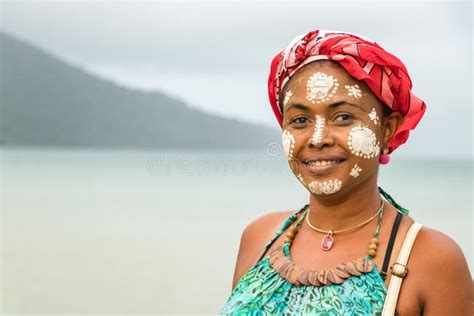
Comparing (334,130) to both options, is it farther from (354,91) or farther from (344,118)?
(354,91)

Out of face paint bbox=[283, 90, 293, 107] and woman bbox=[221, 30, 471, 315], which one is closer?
woman bbox=[221, 30, 471, 315]

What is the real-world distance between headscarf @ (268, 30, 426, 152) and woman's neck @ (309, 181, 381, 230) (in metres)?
0.24

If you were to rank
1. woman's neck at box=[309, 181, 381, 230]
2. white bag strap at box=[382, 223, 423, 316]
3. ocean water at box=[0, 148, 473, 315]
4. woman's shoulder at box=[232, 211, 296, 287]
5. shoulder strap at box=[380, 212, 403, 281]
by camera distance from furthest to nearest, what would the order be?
ocean water at box=[0, 148, 473, 315] < woman's shoulder at box=[232, 211, 296, 287] < woman's neck at box=[309, 181, 381, 230] < shoulder strap at box=[380, 212, 403, 281] < white bag strap at box=[382, 223, 423, 316]

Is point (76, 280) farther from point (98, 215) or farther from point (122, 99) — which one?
point (122, 99)

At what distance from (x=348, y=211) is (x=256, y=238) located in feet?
1.92

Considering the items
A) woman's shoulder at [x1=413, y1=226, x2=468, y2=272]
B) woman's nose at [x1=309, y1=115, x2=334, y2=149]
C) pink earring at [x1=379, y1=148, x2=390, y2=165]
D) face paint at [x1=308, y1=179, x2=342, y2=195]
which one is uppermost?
woman's nose at [x1=309, y1=115, x2=334, y2=149]

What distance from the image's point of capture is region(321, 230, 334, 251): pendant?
3133 mm

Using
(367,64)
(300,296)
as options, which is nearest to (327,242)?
(300,296)

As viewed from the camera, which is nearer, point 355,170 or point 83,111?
point 355,170

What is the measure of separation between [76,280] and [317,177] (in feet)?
33.0

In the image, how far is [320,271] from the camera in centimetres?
302

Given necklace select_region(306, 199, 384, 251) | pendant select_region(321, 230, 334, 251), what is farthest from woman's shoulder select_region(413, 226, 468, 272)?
pendant select_region(321, 230, 334, 251)

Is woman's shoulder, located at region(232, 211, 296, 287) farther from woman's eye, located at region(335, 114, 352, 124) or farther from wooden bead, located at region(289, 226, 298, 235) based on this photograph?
woman's eye, located at region(335, 114, 352, 124)

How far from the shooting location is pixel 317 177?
312 centimetres
